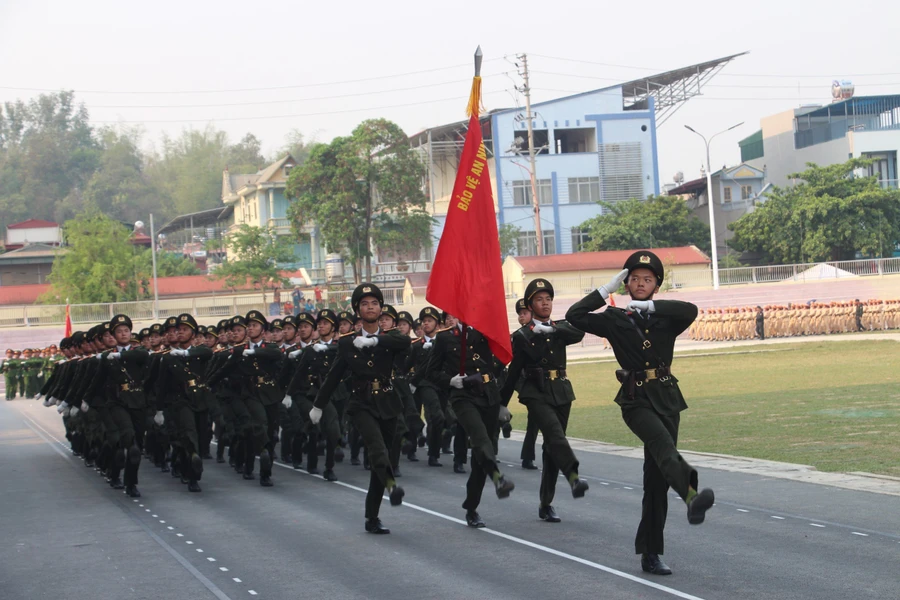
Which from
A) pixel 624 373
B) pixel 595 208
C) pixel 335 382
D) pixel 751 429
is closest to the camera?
pixel 624 373

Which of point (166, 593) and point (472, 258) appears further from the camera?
point (472, 258)

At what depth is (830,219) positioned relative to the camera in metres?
59.2

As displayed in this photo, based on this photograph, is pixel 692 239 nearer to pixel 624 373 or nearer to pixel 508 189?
pixel 508 189

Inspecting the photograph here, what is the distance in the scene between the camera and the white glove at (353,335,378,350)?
947 cm

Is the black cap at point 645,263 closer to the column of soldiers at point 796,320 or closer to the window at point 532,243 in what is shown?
the column of soldiers at point 796,320

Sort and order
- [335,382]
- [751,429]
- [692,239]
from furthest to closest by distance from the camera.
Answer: [692,239] → [751,429] → [335,382]

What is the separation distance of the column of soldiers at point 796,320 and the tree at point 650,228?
649 inches

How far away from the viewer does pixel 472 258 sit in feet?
32.5

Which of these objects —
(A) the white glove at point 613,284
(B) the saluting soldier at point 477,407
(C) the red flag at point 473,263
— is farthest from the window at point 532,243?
(A) the white glove at point 613,284

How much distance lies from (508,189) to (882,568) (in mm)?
60351

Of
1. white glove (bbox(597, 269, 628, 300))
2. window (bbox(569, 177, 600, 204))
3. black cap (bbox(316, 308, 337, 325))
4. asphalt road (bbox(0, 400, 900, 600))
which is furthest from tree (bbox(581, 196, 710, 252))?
→ white glove (bbox(597, 269, 628, 300))

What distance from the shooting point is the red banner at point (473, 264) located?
9.70m

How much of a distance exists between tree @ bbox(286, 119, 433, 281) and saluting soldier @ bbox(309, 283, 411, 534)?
44551 mm

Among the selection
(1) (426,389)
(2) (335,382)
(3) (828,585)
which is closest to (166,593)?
(2) (335,382)
